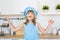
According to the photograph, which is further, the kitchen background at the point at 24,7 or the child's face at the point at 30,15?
the kitchen background at the point at 24,7

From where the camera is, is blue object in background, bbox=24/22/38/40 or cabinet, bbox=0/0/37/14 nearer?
blue object in background, bbox=24/22/38/40

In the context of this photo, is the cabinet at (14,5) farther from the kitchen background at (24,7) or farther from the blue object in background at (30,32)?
the blue object in background at (30,32)

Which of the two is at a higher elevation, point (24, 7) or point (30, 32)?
point (24, 7)

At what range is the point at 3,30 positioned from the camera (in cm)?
360

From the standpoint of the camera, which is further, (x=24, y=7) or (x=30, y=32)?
(x=24, y=7)

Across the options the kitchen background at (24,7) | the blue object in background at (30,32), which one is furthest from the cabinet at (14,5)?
the blue object in background at (30,32)

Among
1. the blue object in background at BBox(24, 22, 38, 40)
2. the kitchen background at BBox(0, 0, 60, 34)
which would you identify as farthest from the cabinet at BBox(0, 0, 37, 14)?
the blue object in background at BBox(24, 22, 38, 40)

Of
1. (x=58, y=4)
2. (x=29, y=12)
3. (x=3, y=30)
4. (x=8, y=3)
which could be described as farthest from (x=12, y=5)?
(x=29, y=12)

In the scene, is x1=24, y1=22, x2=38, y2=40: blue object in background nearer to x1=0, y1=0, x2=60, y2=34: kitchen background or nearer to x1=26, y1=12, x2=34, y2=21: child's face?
x1=26, y1=12, x2=34, y2=21: child's face

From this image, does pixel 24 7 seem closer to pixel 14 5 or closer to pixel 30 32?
pixel 14 5

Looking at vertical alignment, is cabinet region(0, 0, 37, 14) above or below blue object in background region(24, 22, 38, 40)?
above

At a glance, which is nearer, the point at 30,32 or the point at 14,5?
the point at 30,32

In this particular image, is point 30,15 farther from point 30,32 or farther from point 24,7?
point 24,7

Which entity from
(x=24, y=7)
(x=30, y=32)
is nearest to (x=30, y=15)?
(x=30, y=32)
